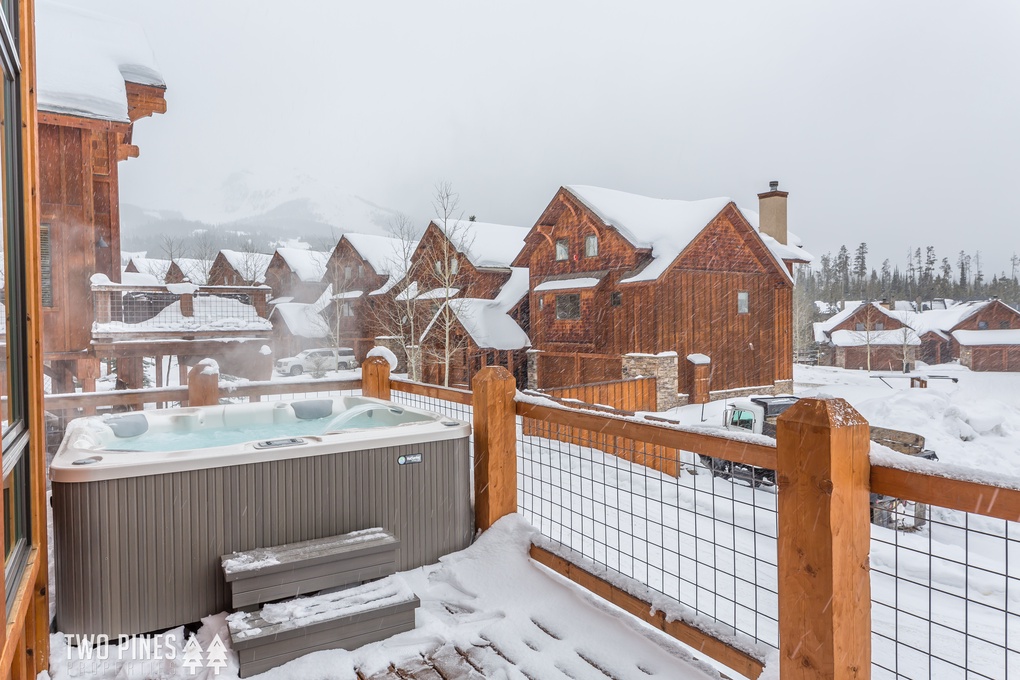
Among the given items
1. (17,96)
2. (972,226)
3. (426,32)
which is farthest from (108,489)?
(426,32)

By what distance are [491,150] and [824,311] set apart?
153 ft

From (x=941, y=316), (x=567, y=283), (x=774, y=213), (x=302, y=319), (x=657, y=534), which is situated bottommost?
(x=657, y=534)

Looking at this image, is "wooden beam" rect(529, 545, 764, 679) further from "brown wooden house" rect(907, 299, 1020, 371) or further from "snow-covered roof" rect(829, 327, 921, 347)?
"snow-covered roof" rect(829, 327, 921, 347)

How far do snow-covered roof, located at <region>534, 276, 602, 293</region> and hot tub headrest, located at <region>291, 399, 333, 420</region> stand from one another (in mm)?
10275

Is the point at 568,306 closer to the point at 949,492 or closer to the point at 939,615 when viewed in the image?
the point at 939,615

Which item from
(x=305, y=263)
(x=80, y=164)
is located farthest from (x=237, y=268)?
(x=80, y=164)

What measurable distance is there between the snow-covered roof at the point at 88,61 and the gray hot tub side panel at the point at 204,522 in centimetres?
599

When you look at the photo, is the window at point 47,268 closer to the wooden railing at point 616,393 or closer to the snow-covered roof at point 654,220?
the wooden railing at point 616,393

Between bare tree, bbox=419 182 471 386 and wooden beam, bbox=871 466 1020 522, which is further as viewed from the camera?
bare tree, bbox=419 182 471 386

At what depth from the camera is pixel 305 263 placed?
23.7 m

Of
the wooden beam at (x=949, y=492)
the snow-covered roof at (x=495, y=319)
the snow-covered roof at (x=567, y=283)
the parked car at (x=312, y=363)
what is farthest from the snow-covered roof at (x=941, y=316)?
the wooden beam at (x=949, y=492)

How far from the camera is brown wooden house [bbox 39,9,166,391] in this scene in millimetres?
6570

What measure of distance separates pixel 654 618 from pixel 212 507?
1658 mm

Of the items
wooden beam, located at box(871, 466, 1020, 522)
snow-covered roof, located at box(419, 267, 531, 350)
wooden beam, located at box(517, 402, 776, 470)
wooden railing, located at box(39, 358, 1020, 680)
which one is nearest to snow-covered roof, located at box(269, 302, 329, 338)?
snow-covered roof, located at box(419, 267, 531, 350)
